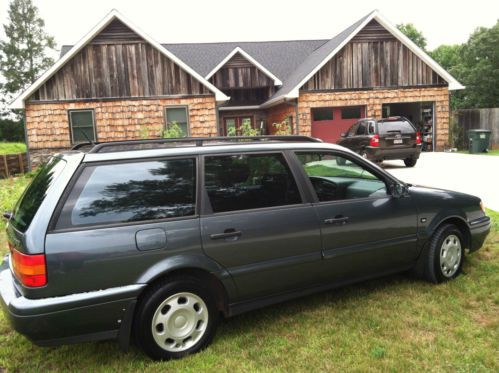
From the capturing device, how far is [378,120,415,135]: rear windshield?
1413 cm

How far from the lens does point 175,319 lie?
10.4ft

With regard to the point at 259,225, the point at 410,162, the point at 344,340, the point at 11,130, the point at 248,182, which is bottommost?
the point at 344,340

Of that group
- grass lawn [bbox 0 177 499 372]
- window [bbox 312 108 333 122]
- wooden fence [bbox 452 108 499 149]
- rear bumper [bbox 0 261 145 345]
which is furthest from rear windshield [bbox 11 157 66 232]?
wooden fence [bbox 452 108 499 149]

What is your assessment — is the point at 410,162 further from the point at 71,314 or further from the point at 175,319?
the point at 71,314

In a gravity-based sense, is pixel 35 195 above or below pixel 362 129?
below

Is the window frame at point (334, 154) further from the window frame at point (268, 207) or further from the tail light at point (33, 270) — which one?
the tail light at point (33, 270)

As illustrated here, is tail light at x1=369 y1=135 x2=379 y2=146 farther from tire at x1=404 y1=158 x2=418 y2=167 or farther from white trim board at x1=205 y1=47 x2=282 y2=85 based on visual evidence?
white trim board at x1=205 y1=47 x2=282 y2=85

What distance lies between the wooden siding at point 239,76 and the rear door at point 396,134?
35.7 ft

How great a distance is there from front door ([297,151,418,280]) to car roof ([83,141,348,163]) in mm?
114

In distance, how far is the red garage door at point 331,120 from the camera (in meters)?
21.2

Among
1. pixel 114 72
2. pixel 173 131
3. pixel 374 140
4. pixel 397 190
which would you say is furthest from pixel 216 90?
pixel 397 190

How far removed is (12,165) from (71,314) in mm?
18561

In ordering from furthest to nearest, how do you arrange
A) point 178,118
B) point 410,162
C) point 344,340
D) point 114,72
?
1. point 178,118
2. point 114,72
3. point 410,162
4. point 344,340

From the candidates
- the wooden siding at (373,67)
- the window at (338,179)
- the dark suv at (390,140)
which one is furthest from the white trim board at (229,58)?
the window at (338,179)
